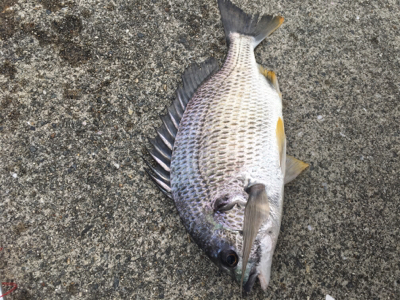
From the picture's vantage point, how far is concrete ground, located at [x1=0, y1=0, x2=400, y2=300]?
194 cm

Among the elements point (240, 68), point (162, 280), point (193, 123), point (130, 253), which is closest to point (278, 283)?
point (162, 280)

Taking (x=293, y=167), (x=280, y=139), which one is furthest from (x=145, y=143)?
(x=293, y=167)

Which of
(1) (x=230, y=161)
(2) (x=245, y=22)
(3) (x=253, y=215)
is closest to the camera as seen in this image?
(3) (x=253, y=215)

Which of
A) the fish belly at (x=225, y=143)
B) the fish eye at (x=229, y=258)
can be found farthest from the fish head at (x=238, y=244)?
the fish belly at (x=225, y=143)

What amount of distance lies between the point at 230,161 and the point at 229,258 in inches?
23.2

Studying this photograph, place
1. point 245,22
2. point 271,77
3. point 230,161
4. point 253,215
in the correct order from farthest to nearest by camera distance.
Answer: point 245,22
point 271,77
point 230,161
point 253,215

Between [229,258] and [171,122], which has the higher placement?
[171,122]

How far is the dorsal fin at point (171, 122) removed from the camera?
79.7 inches

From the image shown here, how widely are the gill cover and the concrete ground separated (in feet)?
1.50

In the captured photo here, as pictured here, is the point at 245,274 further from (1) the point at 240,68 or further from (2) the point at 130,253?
(1) the point at 240,68

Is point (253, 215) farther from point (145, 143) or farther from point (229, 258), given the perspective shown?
point (145, 143)

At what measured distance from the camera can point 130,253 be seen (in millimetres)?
1972

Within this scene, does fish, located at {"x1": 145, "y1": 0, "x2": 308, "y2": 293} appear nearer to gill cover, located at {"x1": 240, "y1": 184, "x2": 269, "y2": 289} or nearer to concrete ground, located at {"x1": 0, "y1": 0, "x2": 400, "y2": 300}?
gill cover, located at {"x1": 240, "y1": 184, "x2": 269, "y2": 289}

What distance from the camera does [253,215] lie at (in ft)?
5.39
